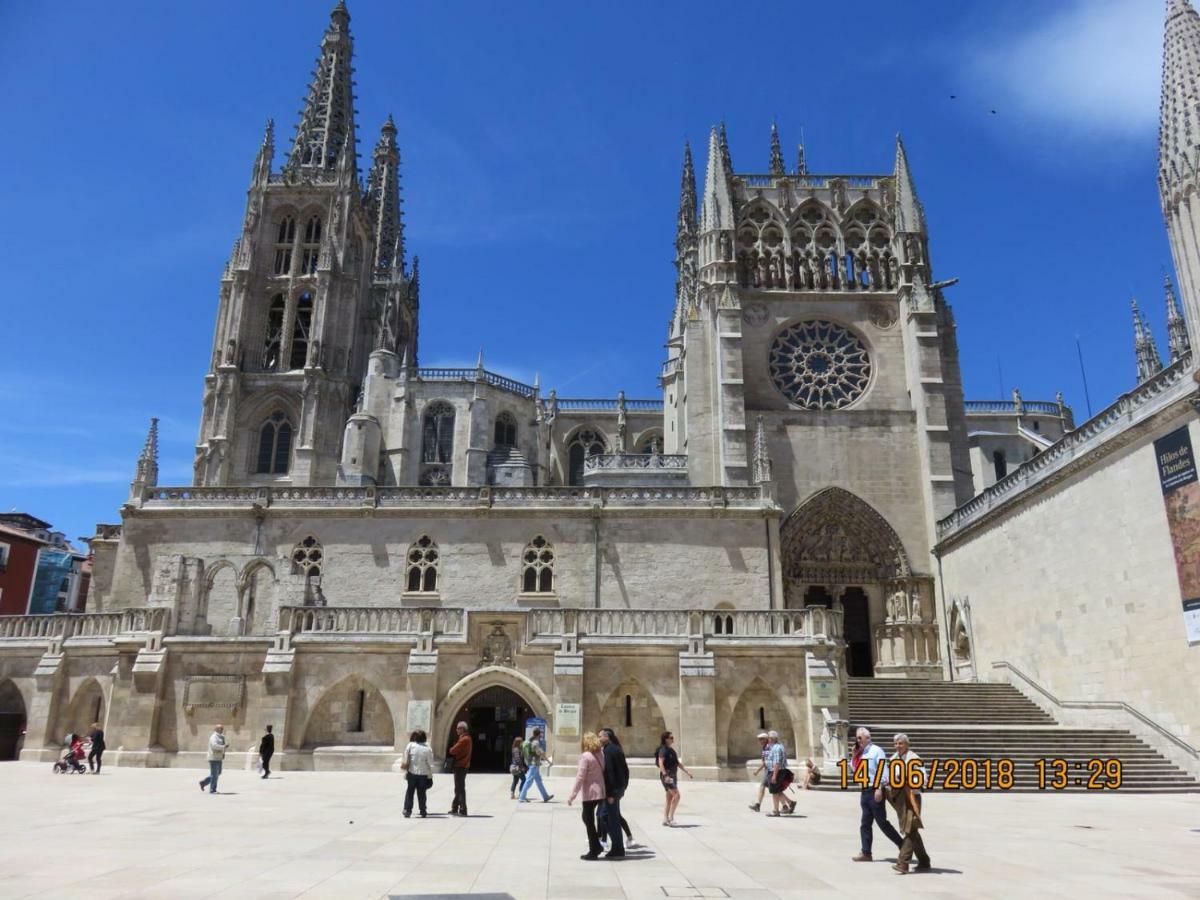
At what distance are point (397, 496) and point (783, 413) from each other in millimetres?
16132

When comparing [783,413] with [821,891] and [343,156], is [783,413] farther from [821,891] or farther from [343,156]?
[343,156]

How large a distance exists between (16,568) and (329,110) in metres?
37.3

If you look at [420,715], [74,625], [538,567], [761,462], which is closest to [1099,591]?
[761,462]

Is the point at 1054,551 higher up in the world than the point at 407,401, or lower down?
lower down

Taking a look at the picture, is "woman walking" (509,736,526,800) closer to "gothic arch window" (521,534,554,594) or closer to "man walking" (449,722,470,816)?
"man walking" (449,722,470,816)

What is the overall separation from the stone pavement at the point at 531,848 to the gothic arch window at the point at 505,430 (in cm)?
3426

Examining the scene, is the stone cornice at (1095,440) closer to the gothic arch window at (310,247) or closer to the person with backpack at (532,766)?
the person with backpack at (532,766)

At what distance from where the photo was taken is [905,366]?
3678cm

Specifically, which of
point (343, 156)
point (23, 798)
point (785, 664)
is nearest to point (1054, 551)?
point (785, 664)

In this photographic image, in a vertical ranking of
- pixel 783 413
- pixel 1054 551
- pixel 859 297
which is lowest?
pixel 1054 551

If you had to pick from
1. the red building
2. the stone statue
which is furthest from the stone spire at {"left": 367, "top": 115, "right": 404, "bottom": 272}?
the stone statue

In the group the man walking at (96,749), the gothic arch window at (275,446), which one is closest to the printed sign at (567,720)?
the man walking at (96,749)

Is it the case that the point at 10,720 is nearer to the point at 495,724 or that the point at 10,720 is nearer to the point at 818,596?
the point at 495,724

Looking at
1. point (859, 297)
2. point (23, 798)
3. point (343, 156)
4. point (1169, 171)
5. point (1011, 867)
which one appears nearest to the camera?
point (1011, 867)
